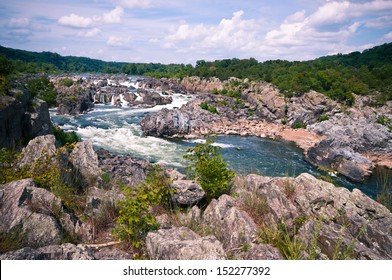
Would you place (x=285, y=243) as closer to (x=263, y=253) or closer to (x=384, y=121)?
(x=263, y=253)

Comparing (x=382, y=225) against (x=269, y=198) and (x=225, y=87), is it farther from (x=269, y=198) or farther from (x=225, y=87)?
(x=225, y=87)

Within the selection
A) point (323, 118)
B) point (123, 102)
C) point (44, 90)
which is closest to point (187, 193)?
point (323, 118)

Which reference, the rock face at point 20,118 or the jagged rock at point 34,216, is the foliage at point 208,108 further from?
the jagged rock at point 34,216

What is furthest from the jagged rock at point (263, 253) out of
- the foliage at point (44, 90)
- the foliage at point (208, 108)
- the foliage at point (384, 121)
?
the foliage at point (44, 90)

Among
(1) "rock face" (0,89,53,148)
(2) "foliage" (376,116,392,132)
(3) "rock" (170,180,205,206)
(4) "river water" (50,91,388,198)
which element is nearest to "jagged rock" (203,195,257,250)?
(3) "rock" (170,180,205,206)

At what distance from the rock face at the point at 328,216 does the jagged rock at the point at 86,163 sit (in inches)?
197

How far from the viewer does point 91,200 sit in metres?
5.88

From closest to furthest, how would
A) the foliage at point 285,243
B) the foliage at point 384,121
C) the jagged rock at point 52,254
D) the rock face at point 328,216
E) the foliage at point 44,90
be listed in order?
the jagged rock at point 52,254, the foliage at point 285,243, the rock face at point 328,216, the foliage at point 384,121, the foliage at point 44,90

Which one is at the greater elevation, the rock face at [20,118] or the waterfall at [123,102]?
the rock face at [20,118]

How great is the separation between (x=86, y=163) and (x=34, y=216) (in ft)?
18.6

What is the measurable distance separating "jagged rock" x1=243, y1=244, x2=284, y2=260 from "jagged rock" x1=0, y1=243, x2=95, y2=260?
7.49 feet

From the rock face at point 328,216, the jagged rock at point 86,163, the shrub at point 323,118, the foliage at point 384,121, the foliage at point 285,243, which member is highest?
the foliage at point 285,243

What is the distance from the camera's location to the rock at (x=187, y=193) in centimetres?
617

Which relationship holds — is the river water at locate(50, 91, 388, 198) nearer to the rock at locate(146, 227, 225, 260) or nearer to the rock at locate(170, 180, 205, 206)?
the rock at locate(170, 180, 205, 206)
